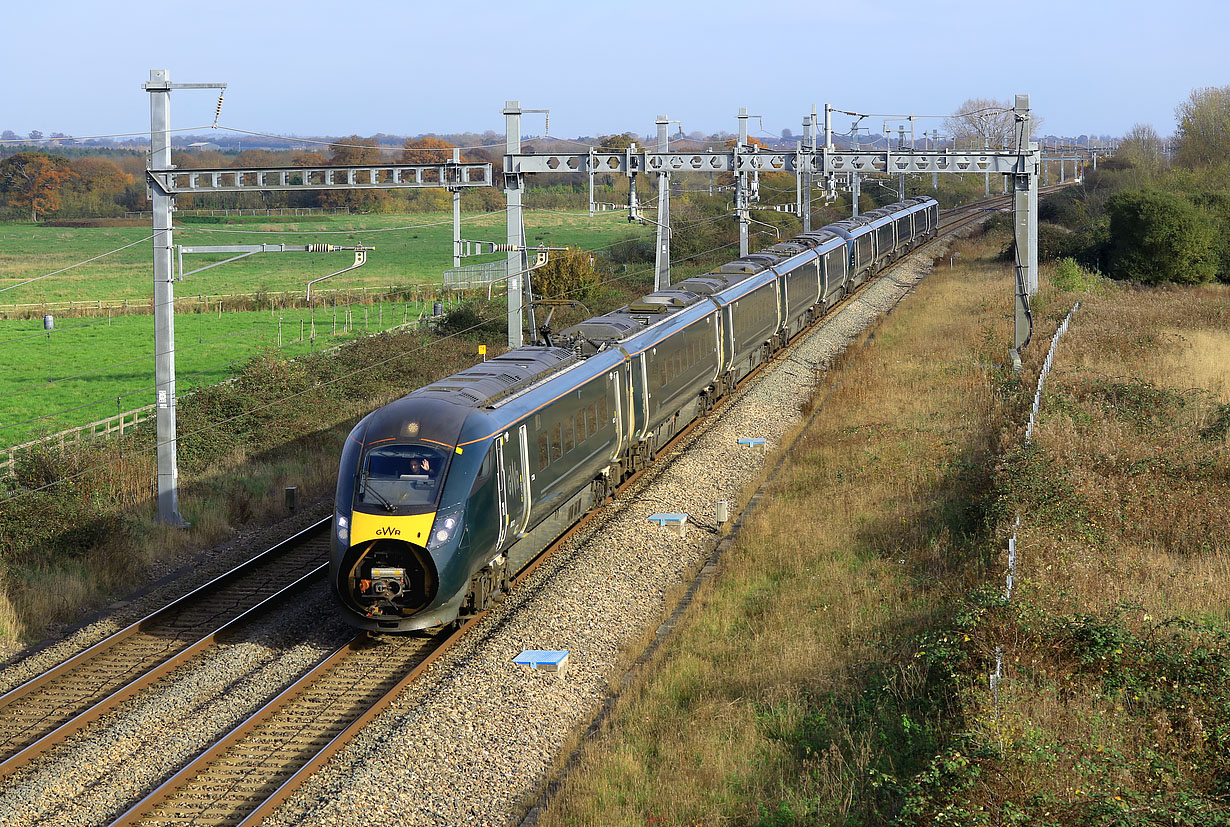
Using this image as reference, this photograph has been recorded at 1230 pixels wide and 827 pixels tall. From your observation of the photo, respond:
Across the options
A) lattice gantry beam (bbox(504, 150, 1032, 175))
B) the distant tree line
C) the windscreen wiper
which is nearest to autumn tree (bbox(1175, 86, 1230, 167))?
the distant tree line

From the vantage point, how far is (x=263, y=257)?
10219cm

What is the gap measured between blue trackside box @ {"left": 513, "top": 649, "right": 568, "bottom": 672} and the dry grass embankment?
3.44 feet

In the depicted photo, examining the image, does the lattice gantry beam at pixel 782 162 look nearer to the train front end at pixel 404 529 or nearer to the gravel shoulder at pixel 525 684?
the gravel shoulder at pixel 525 684

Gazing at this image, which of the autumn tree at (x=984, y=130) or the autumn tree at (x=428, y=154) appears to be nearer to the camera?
the autumn tree at (x=428, y=154)

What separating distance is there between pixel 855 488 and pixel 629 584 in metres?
5.26

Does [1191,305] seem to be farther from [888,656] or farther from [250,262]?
[250,262]

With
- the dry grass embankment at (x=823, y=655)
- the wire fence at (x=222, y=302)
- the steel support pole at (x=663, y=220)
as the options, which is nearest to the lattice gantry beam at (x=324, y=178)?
the steel support pole at (x=663, y=220)

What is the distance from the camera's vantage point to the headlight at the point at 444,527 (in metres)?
13.0

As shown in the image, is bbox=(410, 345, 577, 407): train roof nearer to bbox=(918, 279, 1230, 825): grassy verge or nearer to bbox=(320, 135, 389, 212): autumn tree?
bbox=(918, 279, 1230, 825): grassy verge

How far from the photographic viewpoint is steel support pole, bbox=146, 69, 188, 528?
1977 cm

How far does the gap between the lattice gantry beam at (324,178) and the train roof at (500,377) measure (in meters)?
5.31

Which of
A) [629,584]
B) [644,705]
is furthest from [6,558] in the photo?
[644,705]

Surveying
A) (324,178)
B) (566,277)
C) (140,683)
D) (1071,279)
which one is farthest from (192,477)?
(1071,279)

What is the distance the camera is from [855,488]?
19.5m
